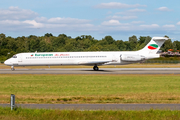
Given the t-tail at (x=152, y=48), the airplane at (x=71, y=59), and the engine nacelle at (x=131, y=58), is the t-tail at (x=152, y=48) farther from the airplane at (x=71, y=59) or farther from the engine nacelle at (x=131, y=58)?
the engine nacelle at (x=131, y=58)

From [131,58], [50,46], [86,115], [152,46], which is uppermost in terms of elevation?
[50,46]

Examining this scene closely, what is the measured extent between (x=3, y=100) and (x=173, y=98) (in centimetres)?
981

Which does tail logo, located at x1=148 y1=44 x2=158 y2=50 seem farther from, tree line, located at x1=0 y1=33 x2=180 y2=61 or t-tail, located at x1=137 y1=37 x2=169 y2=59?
tree line, located at x1=0 y1=33 x2=180 y2=61

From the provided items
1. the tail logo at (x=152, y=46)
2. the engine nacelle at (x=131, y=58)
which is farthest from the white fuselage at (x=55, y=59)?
the tail logo at (x=152, y=46)

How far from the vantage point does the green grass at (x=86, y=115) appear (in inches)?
389

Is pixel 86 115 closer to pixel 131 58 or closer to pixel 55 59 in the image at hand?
pixel 55 59

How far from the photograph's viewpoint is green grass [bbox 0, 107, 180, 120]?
9.88 meters

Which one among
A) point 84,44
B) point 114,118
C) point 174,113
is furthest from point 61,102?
point 84,44

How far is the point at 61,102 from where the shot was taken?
545 inches

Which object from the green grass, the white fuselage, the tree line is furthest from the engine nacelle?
the tree line

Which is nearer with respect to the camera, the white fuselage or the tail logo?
the white fuselage

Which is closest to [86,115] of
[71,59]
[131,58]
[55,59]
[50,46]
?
[71,59]

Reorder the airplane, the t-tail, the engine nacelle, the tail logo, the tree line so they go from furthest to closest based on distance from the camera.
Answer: the tree line < the tail logo < the t-tail < the engine nacelle < the airplane

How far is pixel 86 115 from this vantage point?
1020 centimetres
